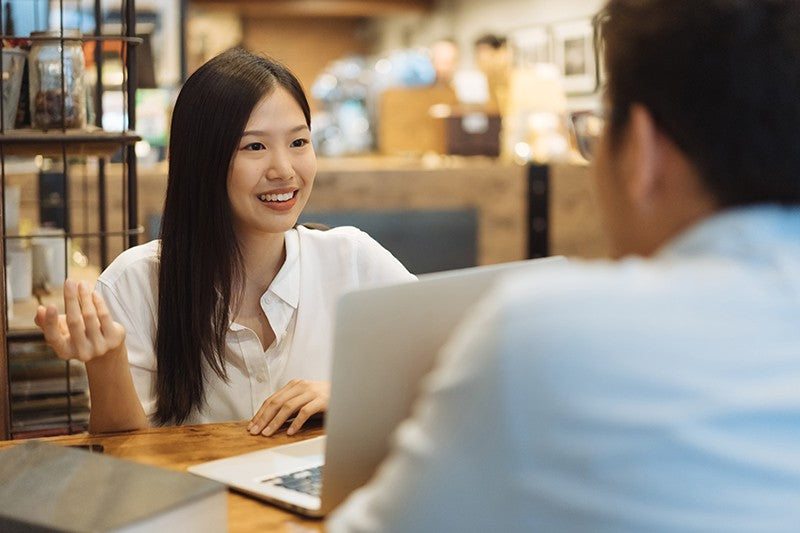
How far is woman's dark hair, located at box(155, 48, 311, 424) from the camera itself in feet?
5.98

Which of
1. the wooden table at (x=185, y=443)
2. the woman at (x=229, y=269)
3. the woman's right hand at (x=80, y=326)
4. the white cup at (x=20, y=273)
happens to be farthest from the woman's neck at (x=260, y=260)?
the white cup at (x=20, y=273)

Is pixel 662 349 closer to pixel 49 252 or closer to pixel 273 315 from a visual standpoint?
pixel 273 315

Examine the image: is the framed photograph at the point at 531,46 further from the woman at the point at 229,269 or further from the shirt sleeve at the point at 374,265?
the woman at the point at 229,269

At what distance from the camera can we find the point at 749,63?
77cm

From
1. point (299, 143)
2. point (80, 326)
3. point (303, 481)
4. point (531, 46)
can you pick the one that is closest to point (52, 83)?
point (299, 143)

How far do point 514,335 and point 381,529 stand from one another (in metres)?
0.19

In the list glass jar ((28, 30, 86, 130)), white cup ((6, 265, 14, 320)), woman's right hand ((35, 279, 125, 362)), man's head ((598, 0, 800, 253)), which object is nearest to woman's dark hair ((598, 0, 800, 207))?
man's head ((598, 0, 800, 253))

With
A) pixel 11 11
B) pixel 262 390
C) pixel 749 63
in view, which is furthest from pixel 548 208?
pixel 749 63

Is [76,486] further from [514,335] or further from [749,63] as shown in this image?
[749,63]

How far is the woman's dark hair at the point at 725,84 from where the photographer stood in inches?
30.2

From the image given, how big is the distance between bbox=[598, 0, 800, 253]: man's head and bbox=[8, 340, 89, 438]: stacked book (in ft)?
6.78

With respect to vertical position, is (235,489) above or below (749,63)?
below

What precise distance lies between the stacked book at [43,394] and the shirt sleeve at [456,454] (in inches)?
78.5

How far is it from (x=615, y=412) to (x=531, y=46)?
28.7 ft
